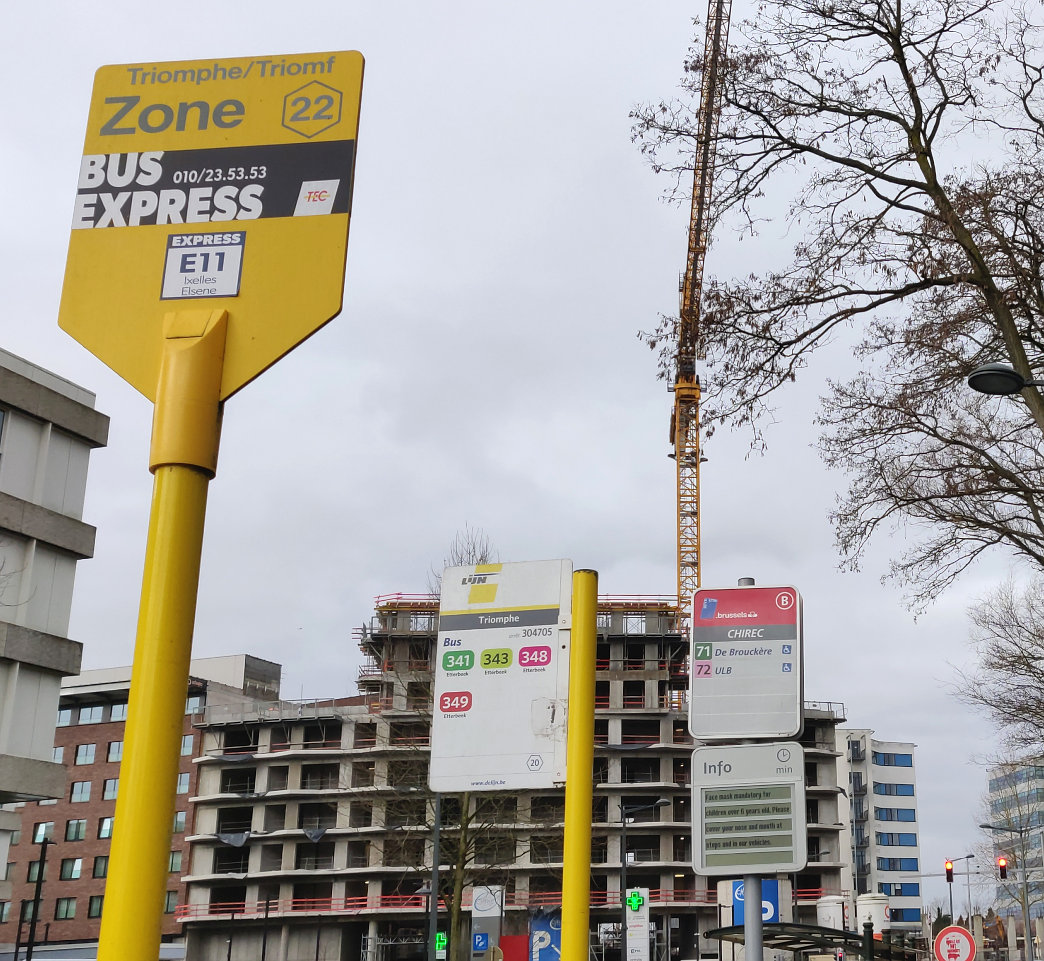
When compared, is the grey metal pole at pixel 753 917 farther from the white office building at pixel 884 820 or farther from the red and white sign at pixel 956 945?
Answer: the white office building at pixel 884 820

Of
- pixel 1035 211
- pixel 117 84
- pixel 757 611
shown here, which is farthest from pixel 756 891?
pixel 1035 211

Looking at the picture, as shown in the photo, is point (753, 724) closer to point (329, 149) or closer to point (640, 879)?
point (329, 149)

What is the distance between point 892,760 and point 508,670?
4758 inches

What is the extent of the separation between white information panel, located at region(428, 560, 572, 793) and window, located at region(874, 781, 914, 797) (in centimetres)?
11897

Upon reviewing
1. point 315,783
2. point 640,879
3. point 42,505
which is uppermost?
point 42,505

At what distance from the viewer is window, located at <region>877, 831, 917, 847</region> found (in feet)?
383

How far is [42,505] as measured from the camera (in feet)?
116

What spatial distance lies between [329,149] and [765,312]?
28.9ft

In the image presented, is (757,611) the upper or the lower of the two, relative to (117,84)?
lower

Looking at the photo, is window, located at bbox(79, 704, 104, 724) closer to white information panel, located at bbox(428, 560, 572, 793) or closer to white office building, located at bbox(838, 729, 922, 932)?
white office building, located at bbox(838, 729, 922, 932)

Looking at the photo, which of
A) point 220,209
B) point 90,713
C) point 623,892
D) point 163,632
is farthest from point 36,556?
point 90,713

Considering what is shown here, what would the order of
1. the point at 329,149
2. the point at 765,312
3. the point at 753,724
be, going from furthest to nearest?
the point at 765,312, the point at 753,724, the point at 329,149

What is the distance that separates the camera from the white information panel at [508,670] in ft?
23.9

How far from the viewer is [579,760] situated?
7.34m
